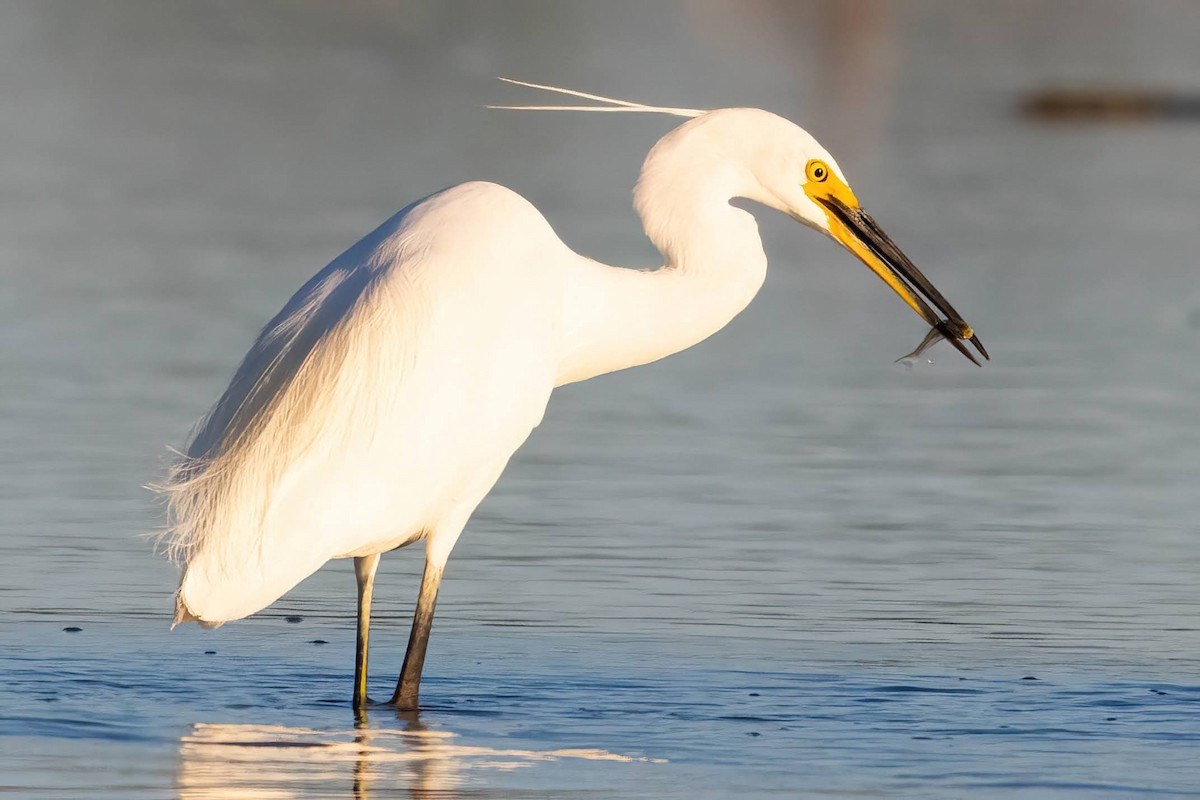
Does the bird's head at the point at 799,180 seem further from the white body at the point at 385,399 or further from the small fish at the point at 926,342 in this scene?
the white body at the point at 385,399

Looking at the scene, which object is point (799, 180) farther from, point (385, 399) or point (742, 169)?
point (385, 399)

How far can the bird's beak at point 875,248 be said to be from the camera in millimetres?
7578

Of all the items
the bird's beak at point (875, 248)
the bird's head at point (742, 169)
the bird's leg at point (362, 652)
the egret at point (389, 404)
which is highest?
the bird's head at point (742, 169)

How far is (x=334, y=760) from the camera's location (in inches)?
240

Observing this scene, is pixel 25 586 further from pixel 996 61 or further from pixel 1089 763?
pixel 996 61

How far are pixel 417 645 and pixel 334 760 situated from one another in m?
0.78

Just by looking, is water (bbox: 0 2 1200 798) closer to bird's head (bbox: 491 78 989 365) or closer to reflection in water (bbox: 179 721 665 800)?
reflection in water (bbox: 179 721 665 800)

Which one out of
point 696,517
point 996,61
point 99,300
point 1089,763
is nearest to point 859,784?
point 1089,763

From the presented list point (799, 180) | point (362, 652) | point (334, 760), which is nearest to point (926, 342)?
point (799, 180)

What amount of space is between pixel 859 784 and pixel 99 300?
7.97 m

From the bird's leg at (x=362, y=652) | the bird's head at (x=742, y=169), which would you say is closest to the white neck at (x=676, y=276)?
the bird's head at (x=742, y=169)

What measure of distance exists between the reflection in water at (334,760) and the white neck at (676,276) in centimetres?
146

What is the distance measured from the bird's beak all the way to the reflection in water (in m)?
2.18

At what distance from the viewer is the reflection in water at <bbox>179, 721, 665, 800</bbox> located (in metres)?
5.75
